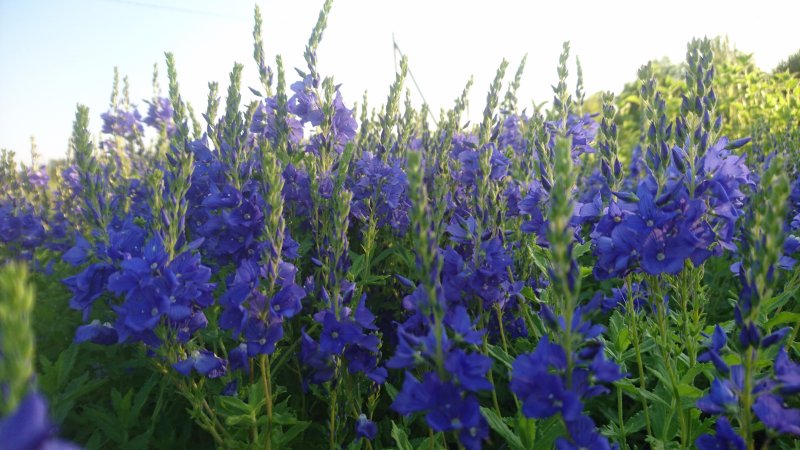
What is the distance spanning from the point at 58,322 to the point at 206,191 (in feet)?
5.13

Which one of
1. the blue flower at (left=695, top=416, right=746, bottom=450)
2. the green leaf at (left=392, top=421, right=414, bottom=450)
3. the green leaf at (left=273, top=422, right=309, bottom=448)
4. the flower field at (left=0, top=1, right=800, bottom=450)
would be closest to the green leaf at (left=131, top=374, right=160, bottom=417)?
the flower field at (left=0, top=1, right=800, bottom=450)

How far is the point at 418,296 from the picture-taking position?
74.4 inches

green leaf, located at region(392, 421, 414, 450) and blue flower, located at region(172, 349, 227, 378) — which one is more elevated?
blue flower, located at region(172, 349, 227, 378)

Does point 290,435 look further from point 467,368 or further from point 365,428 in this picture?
point 467,368

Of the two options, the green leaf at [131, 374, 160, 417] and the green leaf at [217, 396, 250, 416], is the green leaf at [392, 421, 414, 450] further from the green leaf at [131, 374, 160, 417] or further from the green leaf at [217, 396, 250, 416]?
the green leaf at [131, 374, 160, 417]

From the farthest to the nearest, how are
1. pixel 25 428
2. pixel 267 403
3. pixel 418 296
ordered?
pixel 267 403 < pixel 418 296 < pixel 25 428

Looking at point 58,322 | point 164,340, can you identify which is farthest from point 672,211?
point 58,322

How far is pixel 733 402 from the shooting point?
5.44 ft

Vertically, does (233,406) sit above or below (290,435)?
above

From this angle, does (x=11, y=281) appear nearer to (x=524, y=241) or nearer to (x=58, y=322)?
(x=524, y=241)

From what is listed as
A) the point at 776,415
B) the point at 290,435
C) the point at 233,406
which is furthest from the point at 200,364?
the point at 776,415

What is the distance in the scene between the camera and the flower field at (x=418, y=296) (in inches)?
61.7

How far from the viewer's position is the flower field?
157 cm

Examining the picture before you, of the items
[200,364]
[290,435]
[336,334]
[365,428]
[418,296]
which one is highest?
[418,296]
